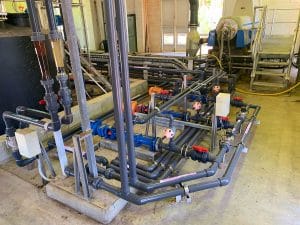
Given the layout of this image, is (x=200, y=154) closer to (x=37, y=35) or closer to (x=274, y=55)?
(x=37, y=35)

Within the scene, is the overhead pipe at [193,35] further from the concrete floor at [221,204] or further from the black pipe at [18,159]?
the black pipe at [18,159]

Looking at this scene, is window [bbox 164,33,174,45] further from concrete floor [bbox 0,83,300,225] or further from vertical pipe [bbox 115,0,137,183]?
vertical pipe [bbox 115,0,137,183]

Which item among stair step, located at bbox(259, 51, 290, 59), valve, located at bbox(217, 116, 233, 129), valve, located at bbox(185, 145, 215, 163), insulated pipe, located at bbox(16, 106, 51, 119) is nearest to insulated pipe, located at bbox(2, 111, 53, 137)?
insulated pipe, located at bbox(16, 106, 51, 119)

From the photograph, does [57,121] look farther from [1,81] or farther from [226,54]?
[226,54]

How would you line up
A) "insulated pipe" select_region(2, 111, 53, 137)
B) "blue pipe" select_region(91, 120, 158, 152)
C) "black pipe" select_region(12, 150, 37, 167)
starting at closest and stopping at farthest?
1. "insulated pipe" select_region(2, 111, 53, 137)
2. "black pipe" select_region(12, 150, 37, 167)
3. "blue pipe" select_region(91, 120, 158, 152)

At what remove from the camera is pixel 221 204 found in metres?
1.79

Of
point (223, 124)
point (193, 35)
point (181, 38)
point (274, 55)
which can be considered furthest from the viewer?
point (181, 38)

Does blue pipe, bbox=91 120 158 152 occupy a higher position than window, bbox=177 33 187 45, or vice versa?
window, bbox=177 33 187 45

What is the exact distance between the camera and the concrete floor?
1661 mm

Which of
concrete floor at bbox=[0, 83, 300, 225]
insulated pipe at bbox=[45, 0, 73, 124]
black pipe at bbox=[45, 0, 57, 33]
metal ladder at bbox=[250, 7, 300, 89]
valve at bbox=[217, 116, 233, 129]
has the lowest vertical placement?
concrete floor at bbox=[0, 83, 300, 225]

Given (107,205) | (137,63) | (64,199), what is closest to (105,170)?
(107,205)

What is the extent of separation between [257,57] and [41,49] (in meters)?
4.23

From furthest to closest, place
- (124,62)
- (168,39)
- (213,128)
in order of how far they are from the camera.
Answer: (168,39), (213,128), (124,62)

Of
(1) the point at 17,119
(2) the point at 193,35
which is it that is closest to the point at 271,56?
(2) the point at 193,35
